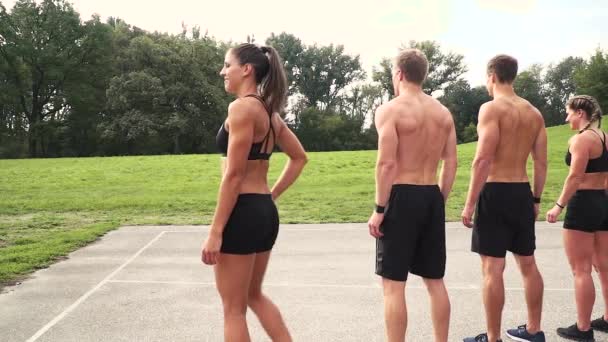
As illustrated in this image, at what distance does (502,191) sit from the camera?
3.86 metres

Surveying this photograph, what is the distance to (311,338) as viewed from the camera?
4.26 m

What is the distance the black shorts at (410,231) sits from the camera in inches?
136

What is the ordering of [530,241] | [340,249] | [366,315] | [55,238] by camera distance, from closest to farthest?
[530,241]
[366,315]
[340,249]
[55,238]

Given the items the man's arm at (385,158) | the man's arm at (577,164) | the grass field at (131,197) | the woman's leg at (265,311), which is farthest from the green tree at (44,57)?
the man's arm at (577,164)

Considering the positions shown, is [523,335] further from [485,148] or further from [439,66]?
[439,66]

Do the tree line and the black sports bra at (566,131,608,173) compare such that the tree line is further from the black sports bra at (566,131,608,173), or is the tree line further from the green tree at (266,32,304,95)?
the black sports bra at (566,131,608,173)

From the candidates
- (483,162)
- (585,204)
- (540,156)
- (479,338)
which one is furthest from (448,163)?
(479,338)

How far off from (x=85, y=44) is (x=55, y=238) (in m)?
44.5

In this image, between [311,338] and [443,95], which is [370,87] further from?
[311,338]

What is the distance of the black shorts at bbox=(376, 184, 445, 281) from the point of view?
11.3 feet

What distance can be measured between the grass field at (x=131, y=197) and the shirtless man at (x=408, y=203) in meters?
4.95

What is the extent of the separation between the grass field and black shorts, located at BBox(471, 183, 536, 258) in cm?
544

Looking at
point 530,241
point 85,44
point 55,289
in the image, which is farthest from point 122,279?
point 85,44

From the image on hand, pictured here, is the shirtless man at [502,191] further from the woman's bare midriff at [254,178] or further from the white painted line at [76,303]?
the white painted line at [76,303]
